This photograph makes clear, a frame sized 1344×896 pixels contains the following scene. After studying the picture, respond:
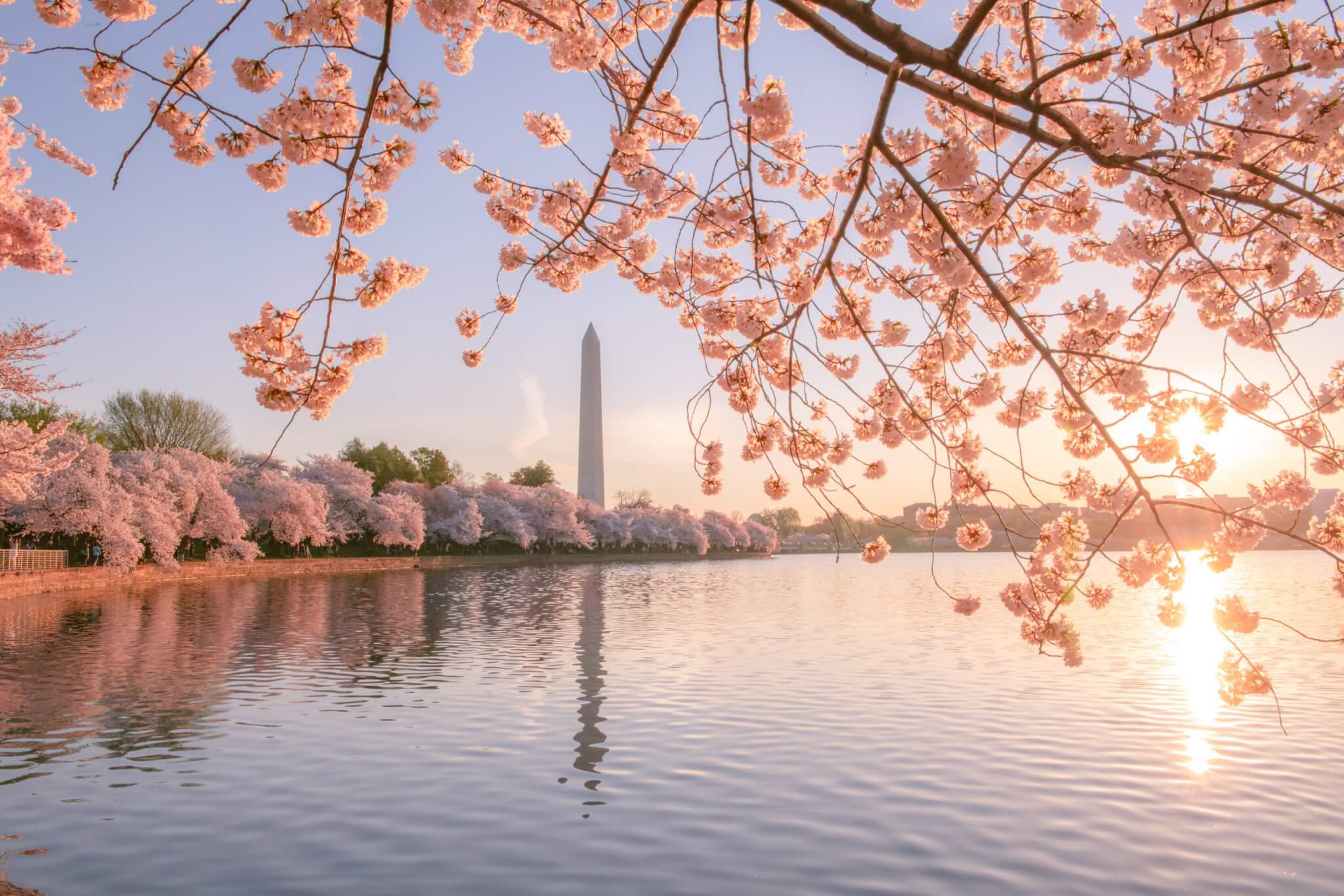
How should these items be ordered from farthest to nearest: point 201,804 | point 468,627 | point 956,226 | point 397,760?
point 468,627 < point 397,760 < point 201,804 < point 956,226

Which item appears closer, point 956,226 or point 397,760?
point 956,226

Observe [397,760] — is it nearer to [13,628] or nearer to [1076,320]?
[1076,320]

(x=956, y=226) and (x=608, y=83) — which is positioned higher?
(x=608, y=83)

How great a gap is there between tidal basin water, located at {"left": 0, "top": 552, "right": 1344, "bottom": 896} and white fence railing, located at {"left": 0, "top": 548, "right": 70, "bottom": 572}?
43.6 feet

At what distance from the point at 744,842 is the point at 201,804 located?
377 cm

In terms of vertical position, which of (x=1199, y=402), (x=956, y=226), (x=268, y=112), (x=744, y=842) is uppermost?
(x=268, y=112)

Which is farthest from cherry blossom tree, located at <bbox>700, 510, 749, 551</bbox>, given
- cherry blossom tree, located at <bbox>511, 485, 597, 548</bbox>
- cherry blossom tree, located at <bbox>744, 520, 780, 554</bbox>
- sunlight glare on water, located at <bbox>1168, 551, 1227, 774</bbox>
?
sunlight glare on water, located at <bbox>1168, 551, 1227, 774</bbox>

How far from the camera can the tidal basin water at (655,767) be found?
5.63 metres

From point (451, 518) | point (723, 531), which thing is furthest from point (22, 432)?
point (723, 531)

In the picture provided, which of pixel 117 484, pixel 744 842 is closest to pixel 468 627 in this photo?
pixel 744 842

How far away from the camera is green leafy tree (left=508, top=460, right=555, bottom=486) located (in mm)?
87312

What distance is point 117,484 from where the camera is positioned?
107 ft

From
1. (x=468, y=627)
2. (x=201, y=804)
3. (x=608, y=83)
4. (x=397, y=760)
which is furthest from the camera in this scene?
(x=468, y=627)

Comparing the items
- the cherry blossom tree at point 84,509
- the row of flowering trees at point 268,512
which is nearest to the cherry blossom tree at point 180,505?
the row of flowering trees at point 268,512
